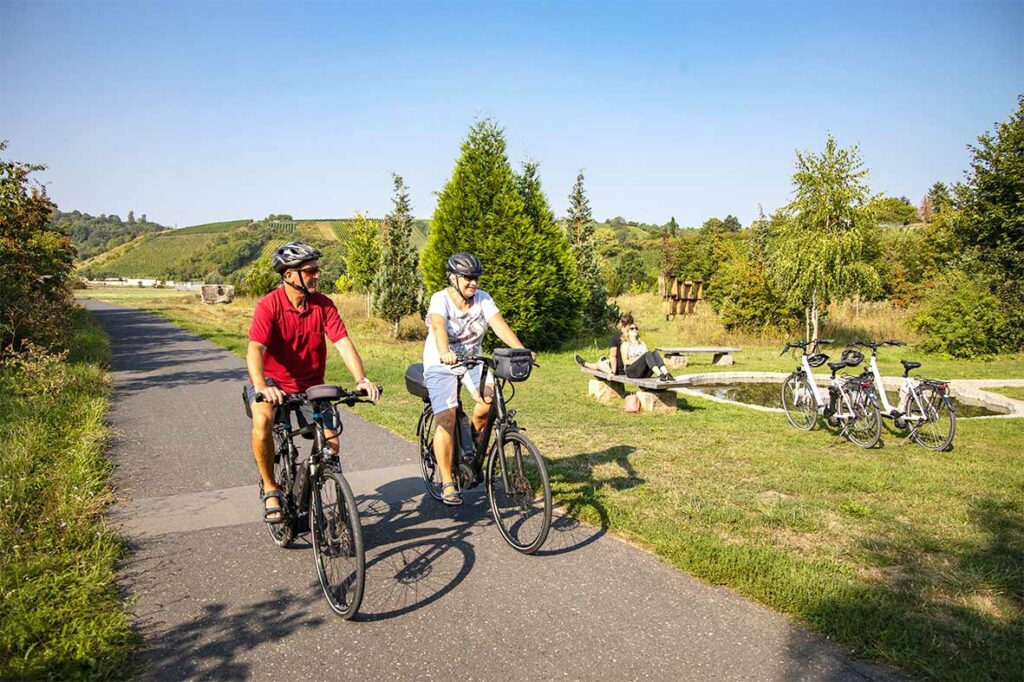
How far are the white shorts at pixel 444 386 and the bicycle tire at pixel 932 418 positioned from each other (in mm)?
5683

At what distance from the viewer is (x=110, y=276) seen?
102312mm

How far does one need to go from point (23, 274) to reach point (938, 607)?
14848mm

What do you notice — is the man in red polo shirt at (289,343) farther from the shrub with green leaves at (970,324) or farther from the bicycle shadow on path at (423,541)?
the shrub with green leaves at (970,324)

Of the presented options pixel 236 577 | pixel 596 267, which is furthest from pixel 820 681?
pixel 596 267

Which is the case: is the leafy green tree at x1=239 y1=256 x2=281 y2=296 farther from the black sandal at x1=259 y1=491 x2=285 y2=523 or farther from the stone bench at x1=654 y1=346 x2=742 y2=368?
the black sandal at x1=259 y1=491 x2=285 y2=523

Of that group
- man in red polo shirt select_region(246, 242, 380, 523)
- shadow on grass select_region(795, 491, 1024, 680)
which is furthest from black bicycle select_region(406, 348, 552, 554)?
shadow on grass select_region(795, 491, 1024, 680)

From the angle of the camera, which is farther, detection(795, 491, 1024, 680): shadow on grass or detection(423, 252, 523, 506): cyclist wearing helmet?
detection(423, 252, 523, 506): cyclist wearing helmet

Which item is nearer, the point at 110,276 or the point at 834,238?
the point at 834,238

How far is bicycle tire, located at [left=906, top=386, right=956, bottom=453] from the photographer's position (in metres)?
7.42

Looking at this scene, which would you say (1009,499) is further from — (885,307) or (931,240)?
(931,240)

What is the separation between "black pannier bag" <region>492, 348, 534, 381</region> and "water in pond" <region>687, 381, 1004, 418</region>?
7.87 metres

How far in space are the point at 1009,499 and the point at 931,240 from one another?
31.9 m

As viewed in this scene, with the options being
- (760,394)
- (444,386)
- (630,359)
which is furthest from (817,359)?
(444,386)

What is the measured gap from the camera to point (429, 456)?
5.55 metres
